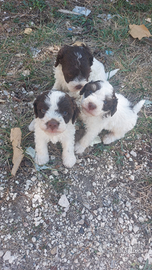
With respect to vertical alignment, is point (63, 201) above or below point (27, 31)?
below

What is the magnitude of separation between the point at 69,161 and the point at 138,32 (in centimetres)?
351

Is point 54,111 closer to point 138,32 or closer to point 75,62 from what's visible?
point 75,62

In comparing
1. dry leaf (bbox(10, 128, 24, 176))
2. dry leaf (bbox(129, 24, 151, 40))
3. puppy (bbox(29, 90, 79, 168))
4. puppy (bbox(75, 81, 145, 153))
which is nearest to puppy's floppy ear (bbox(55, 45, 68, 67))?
puppy (bbox(75, 81, 145, 153))

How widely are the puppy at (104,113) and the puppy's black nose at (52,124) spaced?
1.67 feet

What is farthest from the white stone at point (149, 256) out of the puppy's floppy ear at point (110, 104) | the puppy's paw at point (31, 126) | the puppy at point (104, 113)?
the puppy's paw at point (31, 126)

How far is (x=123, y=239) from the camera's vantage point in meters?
2.78

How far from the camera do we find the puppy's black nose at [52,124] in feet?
7.41

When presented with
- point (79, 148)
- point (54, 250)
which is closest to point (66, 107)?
point (79, 148)

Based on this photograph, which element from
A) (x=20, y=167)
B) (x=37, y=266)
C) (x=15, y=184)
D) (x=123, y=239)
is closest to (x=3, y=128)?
(x=20, y=167)

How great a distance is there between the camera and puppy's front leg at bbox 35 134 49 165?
2857 millimetres

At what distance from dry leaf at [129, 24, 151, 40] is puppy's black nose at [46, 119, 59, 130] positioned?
11.5ft

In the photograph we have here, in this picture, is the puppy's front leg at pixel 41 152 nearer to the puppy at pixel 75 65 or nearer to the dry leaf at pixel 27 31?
the puppy at pixel 75 65

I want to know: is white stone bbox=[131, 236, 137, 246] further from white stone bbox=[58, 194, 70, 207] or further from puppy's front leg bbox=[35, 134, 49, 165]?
puppy's front leg bbox=[35, 134, 49, 165]

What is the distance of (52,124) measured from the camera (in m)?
2.26
